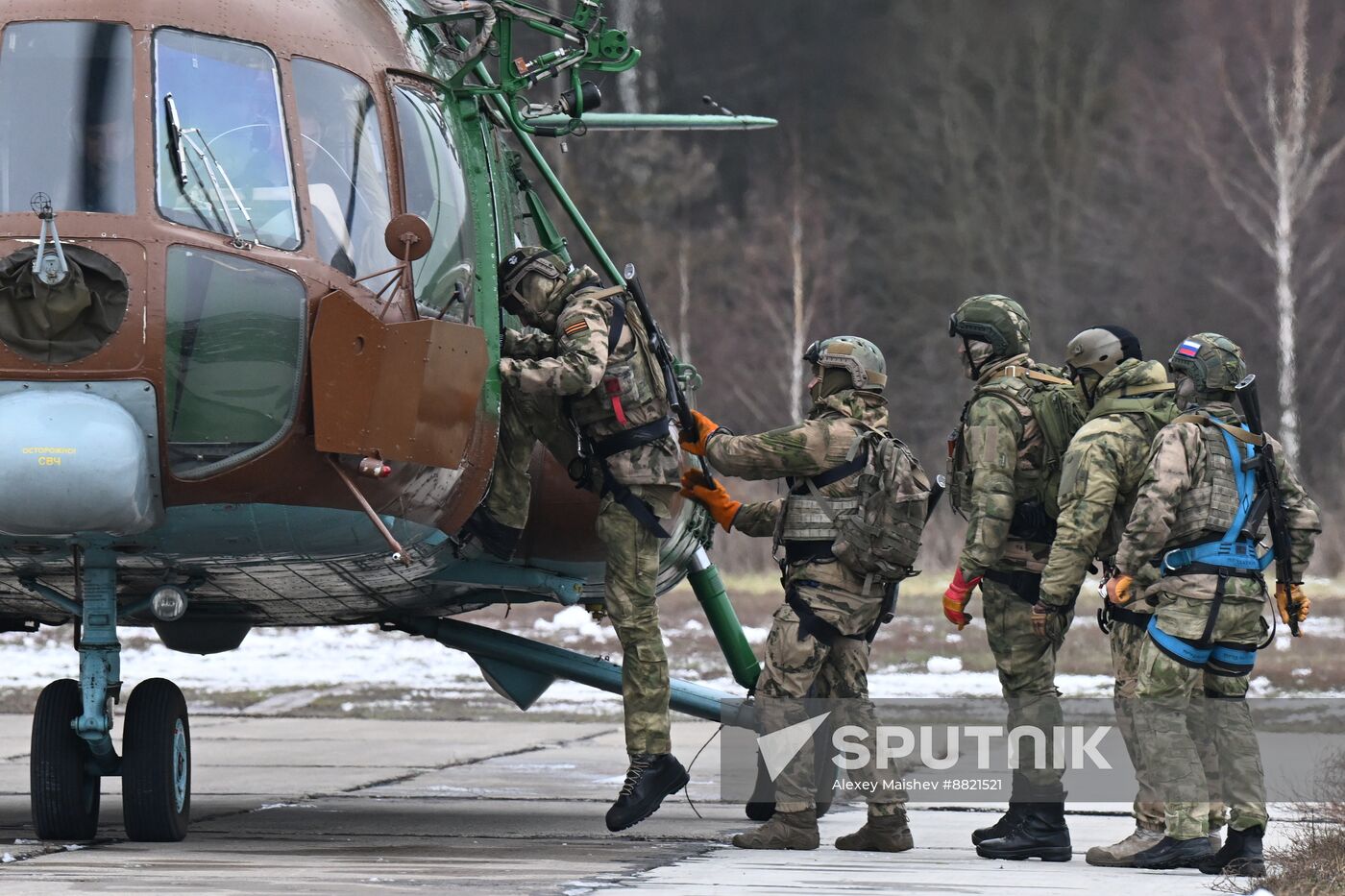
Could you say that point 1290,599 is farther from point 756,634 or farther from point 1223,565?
point 756,634

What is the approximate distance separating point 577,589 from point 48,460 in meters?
2.76

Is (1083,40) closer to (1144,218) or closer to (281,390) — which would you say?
(1144,218)

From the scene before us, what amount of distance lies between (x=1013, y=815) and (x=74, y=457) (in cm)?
370

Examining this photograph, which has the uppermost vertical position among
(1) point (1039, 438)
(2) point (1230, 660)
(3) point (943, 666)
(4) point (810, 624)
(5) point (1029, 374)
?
(5) point (1029, 374)

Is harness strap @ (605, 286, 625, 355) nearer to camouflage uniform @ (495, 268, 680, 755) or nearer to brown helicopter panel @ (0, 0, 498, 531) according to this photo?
camouflage uniform @ (495, 268, 680, 755)

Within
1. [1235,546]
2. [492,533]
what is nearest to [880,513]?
[1235,546]

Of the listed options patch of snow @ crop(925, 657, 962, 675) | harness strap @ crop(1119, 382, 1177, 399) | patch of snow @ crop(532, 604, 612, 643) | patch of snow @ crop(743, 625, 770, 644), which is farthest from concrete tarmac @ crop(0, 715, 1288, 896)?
patch of snow @ crop(532, 604, 612, 643)

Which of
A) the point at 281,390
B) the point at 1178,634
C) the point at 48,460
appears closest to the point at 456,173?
the point at 281,390

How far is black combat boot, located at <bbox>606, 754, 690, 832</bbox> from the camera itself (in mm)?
7613

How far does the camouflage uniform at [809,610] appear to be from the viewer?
7770 millimetres

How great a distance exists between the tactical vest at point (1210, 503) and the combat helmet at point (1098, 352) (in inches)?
31.7

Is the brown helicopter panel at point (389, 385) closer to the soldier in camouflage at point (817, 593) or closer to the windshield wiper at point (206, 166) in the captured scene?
the windshield wiper at point (206, 166)

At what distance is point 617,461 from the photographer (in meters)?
7.76

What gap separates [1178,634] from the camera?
7.34 meters
